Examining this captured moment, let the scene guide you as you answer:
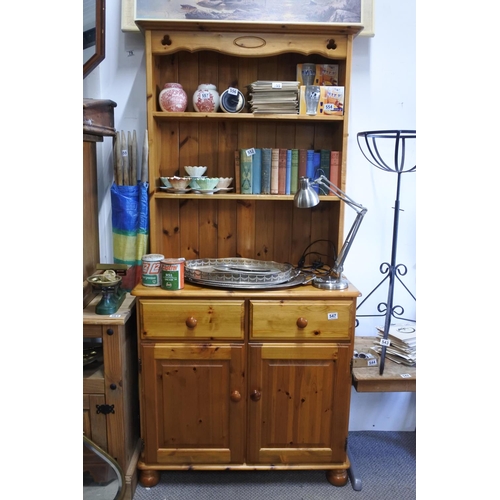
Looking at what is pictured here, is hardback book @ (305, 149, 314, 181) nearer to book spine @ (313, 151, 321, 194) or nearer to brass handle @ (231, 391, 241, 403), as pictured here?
book spine @ (313, 151, 321, 194)

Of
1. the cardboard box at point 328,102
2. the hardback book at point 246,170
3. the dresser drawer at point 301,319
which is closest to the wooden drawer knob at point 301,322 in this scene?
the dresser drawer at point 301,319

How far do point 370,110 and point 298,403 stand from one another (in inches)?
53.0

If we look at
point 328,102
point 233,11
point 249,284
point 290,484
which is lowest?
point 290,484

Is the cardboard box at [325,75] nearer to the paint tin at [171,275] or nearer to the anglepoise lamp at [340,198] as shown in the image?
the anglepoise lamp at [340,198]

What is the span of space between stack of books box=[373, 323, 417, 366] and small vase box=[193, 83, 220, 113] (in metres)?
1.27

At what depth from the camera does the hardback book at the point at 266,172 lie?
190 centimetres

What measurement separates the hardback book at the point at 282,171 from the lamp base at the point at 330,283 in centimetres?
42

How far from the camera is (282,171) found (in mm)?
1925

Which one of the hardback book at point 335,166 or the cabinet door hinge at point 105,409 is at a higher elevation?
the hardback book at point 335,166

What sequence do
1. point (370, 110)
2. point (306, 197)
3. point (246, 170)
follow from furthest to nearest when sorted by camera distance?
1. point (370, 110)
2. point (246, 170)
3. point (306, 197)

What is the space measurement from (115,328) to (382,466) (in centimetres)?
136

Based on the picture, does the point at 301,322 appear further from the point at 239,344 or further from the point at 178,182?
the point at 178,182

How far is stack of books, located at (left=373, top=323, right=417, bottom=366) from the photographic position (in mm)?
1938

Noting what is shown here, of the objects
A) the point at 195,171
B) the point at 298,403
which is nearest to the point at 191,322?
the point at 298,403
